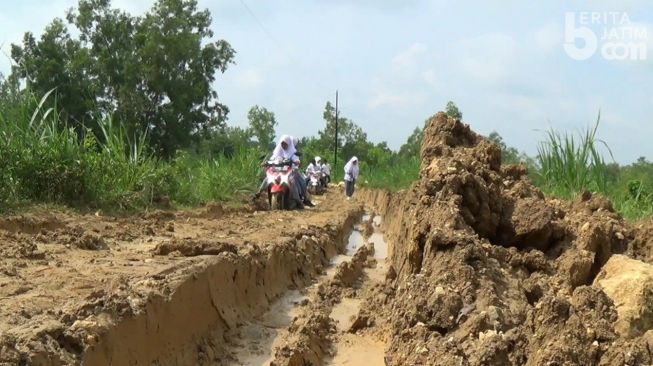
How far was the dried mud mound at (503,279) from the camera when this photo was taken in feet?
10.7

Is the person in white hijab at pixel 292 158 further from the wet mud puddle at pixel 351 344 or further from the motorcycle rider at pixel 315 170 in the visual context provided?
the motorcycle rider at pixel 315 170

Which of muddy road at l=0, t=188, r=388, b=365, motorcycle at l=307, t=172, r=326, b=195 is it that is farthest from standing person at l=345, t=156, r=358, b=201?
muddy road at l=0, t=188, r=388, b=365

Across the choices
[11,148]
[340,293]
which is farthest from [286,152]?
[340,293]

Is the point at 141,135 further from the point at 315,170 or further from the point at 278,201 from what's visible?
the point at 315,170

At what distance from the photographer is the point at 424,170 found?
22.8ft

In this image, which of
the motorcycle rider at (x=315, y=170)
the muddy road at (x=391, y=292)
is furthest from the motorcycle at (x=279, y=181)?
the motorcycle rider at (x=315, y=170)

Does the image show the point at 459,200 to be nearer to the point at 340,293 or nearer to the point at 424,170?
the point at 424,170

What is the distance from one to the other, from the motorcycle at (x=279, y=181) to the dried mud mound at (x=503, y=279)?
742 centimetres

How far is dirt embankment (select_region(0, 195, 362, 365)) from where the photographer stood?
344 centimetres

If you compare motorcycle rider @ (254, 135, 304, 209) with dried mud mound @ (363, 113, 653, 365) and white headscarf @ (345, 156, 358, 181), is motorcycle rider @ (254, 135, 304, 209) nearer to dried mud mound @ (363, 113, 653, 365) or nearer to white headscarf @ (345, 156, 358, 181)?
dried mud mound @ (363, 113, 653, 365)

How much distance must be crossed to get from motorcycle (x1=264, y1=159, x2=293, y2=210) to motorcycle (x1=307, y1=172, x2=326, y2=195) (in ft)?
39.6

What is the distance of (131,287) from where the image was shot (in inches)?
171

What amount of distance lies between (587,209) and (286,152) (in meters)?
9.48

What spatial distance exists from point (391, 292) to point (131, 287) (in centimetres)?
245
